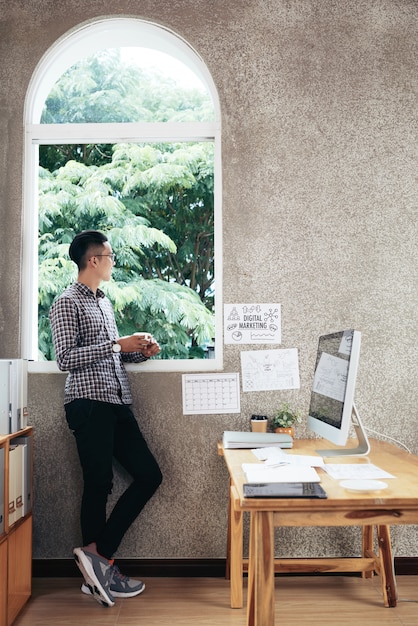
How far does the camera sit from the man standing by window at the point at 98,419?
101 inches

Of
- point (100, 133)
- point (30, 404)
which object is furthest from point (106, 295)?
point (100, 133)

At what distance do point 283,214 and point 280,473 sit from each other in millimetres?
1628

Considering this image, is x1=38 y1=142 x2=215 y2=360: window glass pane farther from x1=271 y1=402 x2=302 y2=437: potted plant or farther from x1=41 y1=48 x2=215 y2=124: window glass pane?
x1=271 y1=402 x2=302 y2=437: potted plant

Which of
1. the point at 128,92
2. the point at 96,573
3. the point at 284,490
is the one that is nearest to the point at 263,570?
the point at 284,490

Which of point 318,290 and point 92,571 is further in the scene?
point 318,290

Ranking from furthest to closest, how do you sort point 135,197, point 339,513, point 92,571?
point 135,197
point 92,571
point 339,513

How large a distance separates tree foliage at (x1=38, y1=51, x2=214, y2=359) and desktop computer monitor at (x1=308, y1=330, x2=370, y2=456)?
903mm

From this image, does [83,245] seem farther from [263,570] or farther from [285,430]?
[263,570]

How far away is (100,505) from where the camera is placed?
2602 mm

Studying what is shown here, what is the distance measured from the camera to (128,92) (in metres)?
3.18

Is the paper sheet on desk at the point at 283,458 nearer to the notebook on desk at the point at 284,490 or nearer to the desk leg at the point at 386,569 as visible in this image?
the notebook on desk at the point at 284,490

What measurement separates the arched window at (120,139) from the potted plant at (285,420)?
480 millimetres

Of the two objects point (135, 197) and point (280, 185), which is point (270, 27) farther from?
point (135, 197)

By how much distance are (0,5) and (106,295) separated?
169cm
